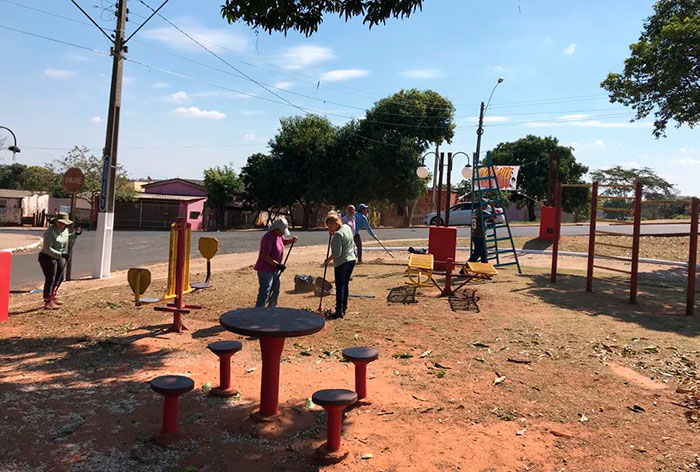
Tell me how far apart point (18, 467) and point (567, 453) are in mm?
3895

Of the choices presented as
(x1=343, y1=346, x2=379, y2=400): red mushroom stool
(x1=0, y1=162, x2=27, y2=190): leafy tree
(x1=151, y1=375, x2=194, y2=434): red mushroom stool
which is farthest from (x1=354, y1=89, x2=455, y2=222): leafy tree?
(x1=0, y1=162, x2=27, y2=190): leafy tree

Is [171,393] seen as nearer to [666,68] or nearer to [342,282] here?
[342,282]

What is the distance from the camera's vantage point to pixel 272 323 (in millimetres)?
4039

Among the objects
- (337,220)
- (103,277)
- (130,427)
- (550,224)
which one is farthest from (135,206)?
(130,427)

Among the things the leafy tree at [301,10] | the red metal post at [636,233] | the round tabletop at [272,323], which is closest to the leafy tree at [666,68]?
the red metal post at [636,233]

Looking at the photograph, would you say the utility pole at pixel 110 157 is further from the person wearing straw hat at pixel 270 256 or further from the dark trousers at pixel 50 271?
the person wearing straw hat at pixel 270 256

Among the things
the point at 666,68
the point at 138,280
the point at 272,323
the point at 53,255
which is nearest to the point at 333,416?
the point at 272,323

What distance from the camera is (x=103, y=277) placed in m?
12.3

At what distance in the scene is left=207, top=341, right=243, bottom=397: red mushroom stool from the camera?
4.63 meters

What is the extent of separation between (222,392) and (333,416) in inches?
60.9

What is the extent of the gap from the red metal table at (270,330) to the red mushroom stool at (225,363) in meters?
0.47

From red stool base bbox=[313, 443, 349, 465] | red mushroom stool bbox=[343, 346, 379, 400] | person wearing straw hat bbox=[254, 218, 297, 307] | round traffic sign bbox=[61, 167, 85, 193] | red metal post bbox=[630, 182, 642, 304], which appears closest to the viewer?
red stool base bbox=[313, 443, 349, 465]

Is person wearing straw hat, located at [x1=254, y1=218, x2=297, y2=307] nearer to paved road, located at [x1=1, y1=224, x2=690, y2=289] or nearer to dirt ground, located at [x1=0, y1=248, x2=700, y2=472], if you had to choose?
dirt ground, located at [x1=0, y1=248, x2=700, y2=472]

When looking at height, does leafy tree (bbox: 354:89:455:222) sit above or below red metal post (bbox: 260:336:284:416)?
above
